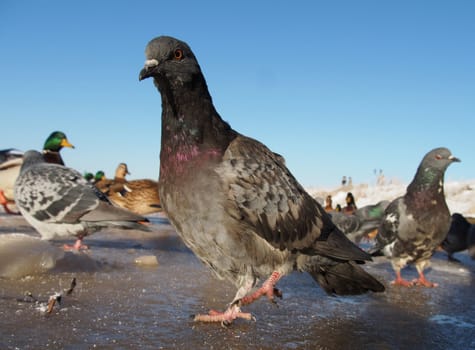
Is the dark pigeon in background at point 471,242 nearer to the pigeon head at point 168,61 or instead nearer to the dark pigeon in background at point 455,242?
the dark pigeon in background at point 455,242

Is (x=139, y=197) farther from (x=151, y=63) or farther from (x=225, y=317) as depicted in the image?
(x=225, y=317)

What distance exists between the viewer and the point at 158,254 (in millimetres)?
5453

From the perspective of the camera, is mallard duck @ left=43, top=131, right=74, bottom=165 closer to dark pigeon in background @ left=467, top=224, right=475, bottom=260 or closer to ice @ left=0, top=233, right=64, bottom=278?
ice @ left=0, top=233, right=64, bottom=278

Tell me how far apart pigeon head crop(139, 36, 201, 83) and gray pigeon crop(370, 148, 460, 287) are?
359 centimetres

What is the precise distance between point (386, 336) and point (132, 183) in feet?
29.0

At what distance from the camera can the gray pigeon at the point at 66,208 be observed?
5.48 meters

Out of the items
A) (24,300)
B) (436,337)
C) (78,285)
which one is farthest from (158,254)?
(436,337)

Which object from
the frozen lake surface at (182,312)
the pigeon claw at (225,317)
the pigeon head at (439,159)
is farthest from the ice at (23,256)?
the pigeon head at (439,159)

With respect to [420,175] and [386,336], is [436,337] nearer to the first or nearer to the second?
[386,336]

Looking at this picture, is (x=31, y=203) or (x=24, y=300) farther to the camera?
(x=31, y=203)

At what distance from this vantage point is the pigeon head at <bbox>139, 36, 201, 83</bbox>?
2676 mm

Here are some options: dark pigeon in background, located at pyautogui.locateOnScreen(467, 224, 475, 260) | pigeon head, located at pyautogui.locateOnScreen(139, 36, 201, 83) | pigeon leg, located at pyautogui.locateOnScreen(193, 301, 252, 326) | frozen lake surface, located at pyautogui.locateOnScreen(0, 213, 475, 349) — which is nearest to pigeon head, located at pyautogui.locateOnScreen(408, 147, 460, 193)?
Answer: frozen lake surface, located at pyautogui.locateOnScreen(0, 213, 475, 349)

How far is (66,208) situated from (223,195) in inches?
142

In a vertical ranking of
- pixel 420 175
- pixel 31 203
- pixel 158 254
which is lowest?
pixel 158 254
